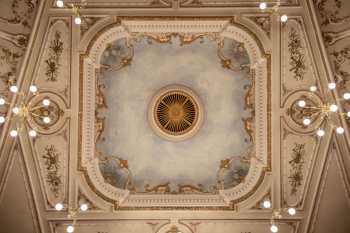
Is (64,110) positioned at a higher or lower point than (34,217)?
higher

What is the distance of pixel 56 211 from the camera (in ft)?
35.1

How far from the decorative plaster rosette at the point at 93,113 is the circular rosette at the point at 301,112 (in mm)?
519

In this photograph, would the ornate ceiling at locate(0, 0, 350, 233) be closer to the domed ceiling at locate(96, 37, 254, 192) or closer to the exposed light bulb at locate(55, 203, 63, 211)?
the domed ceiling at locate(96, 37, 254, 192)

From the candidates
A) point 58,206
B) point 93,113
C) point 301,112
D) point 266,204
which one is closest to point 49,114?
point 93,113

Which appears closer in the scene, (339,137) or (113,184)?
(339,137)

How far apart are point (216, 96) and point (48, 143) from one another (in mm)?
3919

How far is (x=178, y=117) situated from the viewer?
1107 cm

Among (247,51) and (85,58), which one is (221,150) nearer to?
(247,51)

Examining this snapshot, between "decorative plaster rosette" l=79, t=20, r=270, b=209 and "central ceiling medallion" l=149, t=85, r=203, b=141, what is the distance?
1311 millimetres

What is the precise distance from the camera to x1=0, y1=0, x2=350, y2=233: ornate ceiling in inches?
396

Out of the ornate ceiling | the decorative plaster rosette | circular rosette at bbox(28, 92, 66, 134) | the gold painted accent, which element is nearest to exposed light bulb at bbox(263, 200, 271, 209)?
the ornate ceiling

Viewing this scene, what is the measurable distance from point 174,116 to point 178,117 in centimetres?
10

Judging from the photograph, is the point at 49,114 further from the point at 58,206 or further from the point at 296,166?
the point at 296,166

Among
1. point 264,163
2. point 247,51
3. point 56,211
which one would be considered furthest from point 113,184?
point 247,51
